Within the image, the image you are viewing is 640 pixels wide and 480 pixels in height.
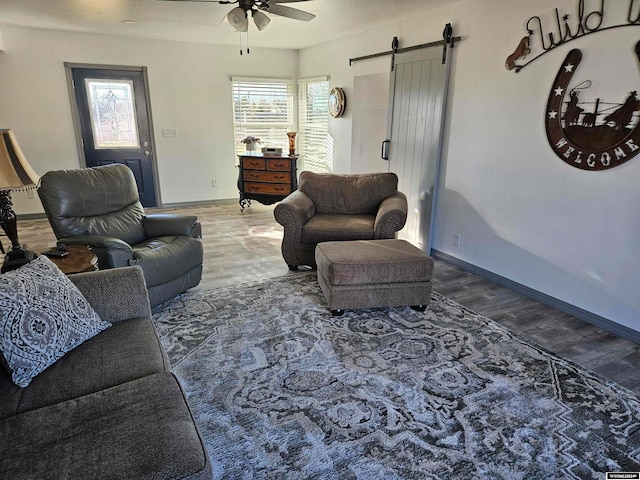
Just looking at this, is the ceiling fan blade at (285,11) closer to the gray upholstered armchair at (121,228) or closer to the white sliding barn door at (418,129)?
the white sliding barn door at (418,129)

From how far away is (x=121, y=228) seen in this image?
10.5 feet

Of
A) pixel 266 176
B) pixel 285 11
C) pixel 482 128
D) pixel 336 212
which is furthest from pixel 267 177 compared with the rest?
pixel 482 128

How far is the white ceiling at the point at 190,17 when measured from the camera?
3.78 meters

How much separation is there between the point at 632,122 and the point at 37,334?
339 centimetres

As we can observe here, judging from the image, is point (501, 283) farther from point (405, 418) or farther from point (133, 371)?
point (133, 371)

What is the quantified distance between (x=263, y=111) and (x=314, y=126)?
920 millimetres

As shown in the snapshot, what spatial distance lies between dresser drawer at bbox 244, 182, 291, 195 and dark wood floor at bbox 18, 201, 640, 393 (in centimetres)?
38

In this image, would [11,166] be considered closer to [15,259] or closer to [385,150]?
[15,259]

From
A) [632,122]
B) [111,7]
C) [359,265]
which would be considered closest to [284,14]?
[111,7]

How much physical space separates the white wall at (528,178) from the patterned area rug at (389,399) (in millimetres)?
759

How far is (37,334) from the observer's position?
1.54 metres

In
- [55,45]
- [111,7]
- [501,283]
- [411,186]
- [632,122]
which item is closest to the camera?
[632,122]

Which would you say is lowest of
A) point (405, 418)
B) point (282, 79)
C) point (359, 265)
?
point (405, 418)

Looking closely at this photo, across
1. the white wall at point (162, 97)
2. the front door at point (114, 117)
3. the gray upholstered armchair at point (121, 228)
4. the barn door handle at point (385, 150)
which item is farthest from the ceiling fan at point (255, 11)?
the front door at point (114, 117)
